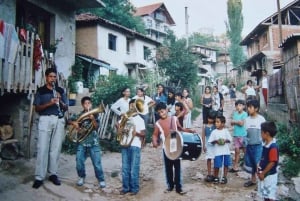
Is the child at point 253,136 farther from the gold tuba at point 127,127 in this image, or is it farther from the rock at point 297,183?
the gold tuba at point 127,127

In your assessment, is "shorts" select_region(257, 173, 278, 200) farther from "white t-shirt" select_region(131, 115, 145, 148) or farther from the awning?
the awning

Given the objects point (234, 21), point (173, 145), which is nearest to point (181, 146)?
point (173, 145)

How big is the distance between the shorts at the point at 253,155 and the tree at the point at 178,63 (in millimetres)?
16494

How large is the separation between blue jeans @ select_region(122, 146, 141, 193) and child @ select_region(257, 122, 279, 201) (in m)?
2.26

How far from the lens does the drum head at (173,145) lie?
5648 millimetres

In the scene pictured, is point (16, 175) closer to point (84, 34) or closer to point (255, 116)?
point (255, 116)

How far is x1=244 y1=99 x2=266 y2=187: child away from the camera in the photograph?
623 cm

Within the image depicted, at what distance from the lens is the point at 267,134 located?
4582 mm

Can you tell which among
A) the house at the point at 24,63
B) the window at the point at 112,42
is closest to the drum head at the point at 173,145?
the house at the point at 24,63

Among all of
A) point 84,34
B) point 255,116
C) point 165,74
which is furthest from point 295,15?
point 255,116

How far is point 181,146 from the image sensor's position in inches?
221

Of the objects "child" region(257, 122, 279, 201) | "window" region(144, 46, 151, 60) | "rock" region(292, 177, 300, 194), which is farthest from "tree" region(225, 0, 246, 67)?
"child" region(257, 122, 279, 201)

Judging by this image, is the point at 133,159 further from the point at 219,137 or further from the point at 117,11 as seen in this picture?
the point at 117,11

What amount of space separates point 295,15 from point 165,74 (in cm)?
1150
